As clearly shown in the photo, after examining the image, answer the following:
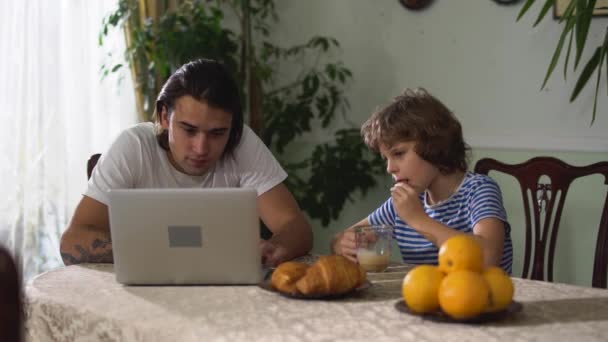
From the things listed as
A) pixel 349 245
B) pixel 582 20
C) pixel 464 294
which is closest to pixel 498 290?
pixel 464 294

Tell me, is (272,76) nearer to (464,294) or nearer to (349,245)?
(349,245)

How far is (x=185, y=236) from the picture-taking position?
1.40 m

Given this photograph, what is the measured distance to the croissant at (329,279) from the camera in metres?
1.29

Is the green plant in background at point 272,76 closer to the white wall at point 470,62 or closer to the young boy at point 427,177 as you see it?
the white wall at point 470,62

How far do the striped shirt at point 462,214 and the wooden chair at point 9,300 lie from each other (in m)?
Answer: 1.26

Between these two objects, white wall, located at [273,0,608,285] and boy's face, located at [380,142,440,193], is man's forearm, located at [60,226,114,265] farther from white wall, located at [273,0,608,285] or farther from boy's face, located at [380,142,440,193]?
white wall, located at [273,0,608,285]

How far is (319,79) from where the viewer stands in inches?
134

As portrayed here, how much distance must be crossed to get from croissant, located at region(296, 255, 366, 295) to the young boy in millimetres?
409

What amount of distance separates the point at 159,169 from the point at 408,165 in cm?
67

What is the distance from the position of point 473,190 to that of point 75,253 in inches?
36.4

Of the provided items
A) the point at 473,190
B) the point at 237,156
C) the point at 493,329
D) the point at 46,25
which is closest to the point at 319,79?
the point at 46,25

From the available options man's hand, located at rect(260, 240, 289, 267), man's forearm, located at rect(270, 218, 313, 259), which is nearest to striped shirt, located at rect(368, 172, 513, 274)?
man's forearm, located at rect(270, 218, 313, 259)

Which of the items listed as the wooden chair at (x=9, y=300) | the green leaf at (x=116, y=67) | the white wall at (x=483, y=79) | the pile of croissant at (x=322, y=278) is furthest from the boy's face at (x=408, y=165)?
the green leaf at (x=116, y=67)

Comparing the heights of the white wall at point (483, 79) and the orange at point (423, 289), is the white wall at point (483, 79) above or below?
above
